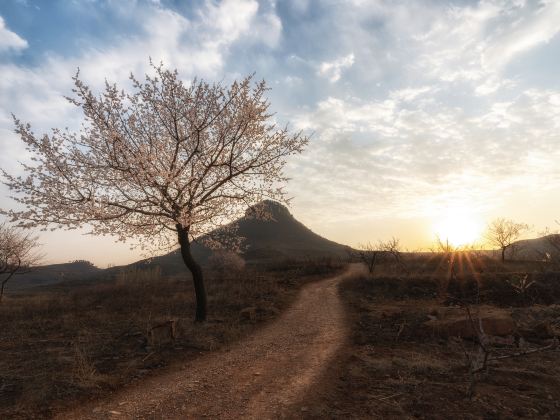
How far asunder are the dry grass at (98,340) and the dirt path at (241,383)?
876mm

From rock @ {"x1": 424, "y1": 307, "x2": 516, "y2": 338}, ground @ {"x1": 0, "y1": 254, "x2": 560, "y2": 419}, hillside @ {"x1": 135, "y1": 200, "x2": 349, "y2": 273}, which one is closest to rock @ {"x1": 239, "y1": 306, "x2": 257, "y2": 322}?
ground @ {"x1": 0, "y1": 254, "x2": 560, "y2": 419}

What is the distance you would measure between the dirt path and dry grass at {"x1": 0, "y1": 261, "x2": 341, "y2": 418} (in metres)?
0.88

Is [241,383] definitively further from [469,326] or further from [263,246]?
[263,246]

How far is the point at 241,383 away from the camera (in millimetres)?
8875

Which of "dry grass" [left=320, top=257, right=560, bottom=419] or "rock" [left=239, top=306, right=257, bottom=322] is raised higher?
"rock" [left=239, top=306, right=257, bottom=322]

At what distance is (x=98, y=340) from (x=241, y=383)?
25.8 feet

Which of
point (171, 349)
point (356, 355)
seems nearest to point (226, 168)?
point (171, 349)

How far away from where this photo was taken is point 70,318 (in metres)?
19.1

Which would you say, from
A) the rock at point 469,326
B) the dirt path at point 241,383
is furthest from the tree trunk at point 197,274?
the rock at point 469,326

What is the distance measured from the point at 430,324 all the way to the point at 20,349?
635 inches

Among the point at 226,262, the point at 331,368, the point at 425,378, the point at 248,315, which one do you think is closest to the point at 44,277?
the point at 226,262

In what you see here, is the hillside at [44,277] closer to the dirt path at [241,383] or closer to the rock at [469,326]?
the dirt path at [241,383]

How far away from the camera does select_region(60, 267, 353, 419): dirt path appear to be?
7.39 m

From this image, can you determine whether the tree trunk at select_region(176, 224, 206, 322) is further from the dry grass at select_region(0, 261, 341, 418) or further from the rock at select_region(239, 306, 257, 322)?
the rock at select_region(239, 306, 257, 322)
